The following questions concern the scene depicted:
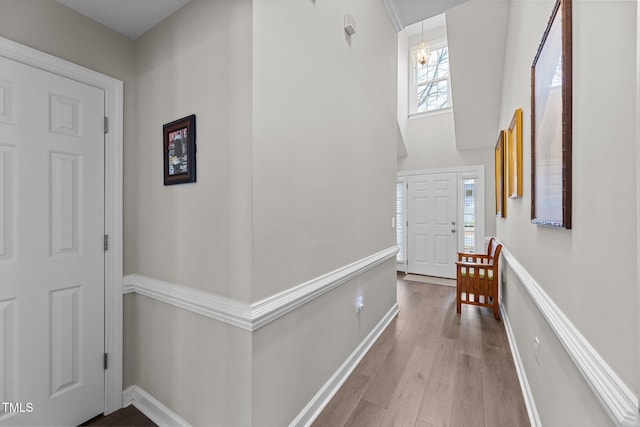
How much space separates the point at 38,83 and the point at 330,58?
1613 mm

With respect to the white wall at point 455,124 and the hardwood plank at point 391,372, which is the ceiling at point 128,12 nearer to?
the hardwood plank at point 391,372

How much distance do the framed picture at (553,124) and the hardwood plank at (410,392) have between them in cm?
134

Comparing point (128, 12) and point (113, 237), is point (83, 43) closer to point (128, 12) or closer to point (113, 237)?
point (128, 12)

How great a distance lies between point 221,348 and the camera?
4.46 ft

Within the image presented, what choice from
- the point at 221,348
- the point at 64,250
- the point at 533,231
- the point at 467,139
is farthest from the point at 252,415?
the point at 467,139

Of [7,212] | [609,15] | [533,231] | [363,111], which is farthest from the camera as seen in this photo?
[363,111]

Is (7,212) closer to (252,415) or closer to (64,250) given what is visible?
(64,250)

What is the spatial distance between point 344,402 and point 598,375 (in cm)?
141

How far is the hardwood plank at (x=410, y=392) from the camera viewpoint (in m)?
1.66

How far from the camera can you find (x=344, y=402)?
1801mm

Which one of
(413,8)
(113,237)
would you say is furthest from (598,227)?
(413,8)

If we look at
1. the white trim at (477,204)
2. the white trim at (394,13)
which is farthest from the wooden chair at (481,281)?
the white trim at (394,13)

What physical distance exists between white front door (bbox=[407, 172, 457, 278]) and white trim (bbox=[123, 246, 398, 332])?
11.7 feet

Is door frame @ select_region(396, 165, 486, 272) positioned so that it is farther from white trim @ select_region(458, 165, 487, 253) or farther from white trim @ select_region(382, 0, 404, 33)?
white trim @ select_region(382, 0, 404, 33)
